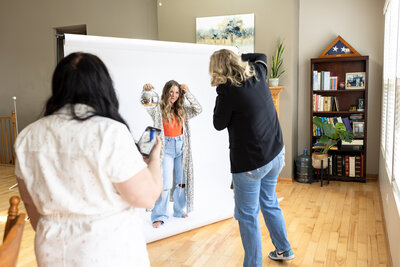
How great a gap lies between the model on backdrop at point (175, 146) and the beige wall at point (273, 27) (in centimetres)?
231

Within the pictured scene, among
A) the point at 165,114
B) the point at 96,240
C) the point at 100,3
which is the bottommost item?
the point at 96,240

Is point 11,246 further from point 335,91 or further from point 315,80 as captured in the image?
point 335,91

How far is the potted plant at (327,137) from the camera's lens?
480 cm

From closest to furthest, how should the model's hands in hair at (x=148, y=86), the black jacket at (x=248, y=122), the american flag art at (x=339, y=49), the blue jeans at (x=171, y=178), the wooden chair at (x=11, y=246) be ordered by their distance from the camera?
1. the wooden chair at (x=11, y=246)
2. the black jacket at (x=248, y=122)
3. the model's hands in hair at (x=148, y=86)
4. the blue jeans at (x=171, y=178)
5. the american flag art at (x=339, y=49)

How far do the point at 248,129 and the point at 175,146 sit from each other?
3.35 feet

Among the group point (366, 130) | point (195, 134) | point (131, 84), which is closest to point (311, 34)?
point (366, 130)

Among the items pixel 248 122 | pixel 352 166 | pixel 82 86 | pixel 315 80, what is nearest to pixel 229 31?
pixel 315 80

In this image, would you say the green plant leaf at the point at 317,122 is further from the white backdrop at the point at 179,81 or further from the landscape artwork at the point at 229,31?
the white backdrop at the point at 179,81

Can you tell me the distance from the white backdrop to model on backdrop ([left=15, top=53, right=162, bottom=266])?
1.46 m

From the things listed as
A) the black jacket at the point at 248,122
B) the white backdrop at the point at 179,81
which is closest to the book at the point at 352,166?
the white backdrop at the point at 179,81

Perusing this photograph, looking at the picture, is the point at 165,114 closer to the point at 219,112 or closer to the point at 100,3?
the point at 219,112

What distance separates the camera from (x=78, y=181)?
1139mm

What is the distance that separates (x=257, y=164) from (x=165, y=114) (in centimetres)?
105

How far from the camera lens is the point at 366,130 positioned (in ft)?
16.3
